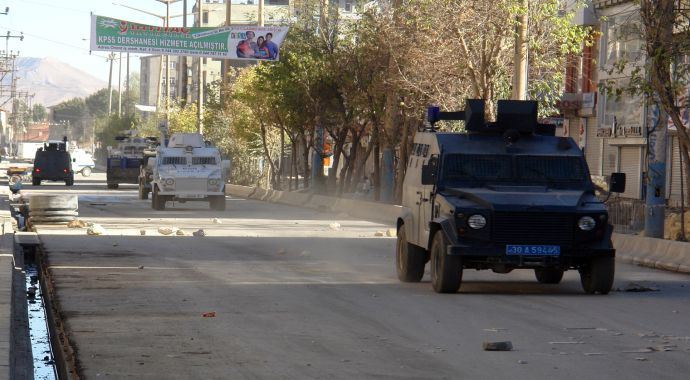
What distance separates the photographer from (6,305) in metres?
12.6

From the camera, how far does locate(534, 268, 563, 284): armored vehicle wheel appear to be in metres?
17.9

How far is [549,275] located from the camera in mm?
18000

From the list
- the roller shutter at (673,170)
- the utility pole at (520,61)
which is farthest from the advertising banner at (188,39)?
the utility pole at (520,61)

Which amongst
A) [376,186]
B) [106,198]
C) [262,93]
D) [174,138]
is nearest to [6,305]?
[174,138]

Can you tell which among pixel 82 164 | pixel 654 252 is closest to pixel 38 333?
pixel 654 252

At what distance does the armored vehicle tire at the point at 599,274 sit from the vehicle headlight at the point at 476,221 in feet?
4.95

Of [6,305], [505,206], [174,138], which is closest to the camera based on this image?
[6,305]

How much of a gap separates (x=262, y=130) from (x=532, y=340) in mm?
50446

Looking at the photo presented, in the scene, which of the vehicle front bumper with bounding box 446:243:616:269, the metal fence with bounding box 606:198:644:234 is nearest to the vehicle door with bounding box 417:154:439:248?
the vehicle front bumper with bounding box 446:243:616:269

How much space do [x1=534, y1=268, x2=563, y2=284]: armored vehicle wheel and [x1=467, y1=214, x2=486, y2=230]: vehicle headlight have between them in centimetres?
283

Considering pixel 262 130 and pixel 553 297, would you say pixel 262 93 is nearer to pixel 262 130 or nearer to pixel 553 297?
pixel 262 130

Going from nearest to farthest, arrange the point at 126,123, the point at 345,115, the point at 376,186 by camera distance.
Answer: the point at 376,186 < the point at 345,115 < the point at 126,123

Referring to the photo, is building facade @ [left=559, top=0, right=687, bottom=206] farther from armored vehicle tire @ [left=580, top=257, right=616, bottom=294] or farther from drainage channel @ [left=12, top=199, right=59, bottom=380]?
armored vehicle tire @ [left=580, top=257, right=616, bottom=294]

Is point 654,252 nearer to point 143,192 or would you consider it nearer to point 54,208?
point 54,208
